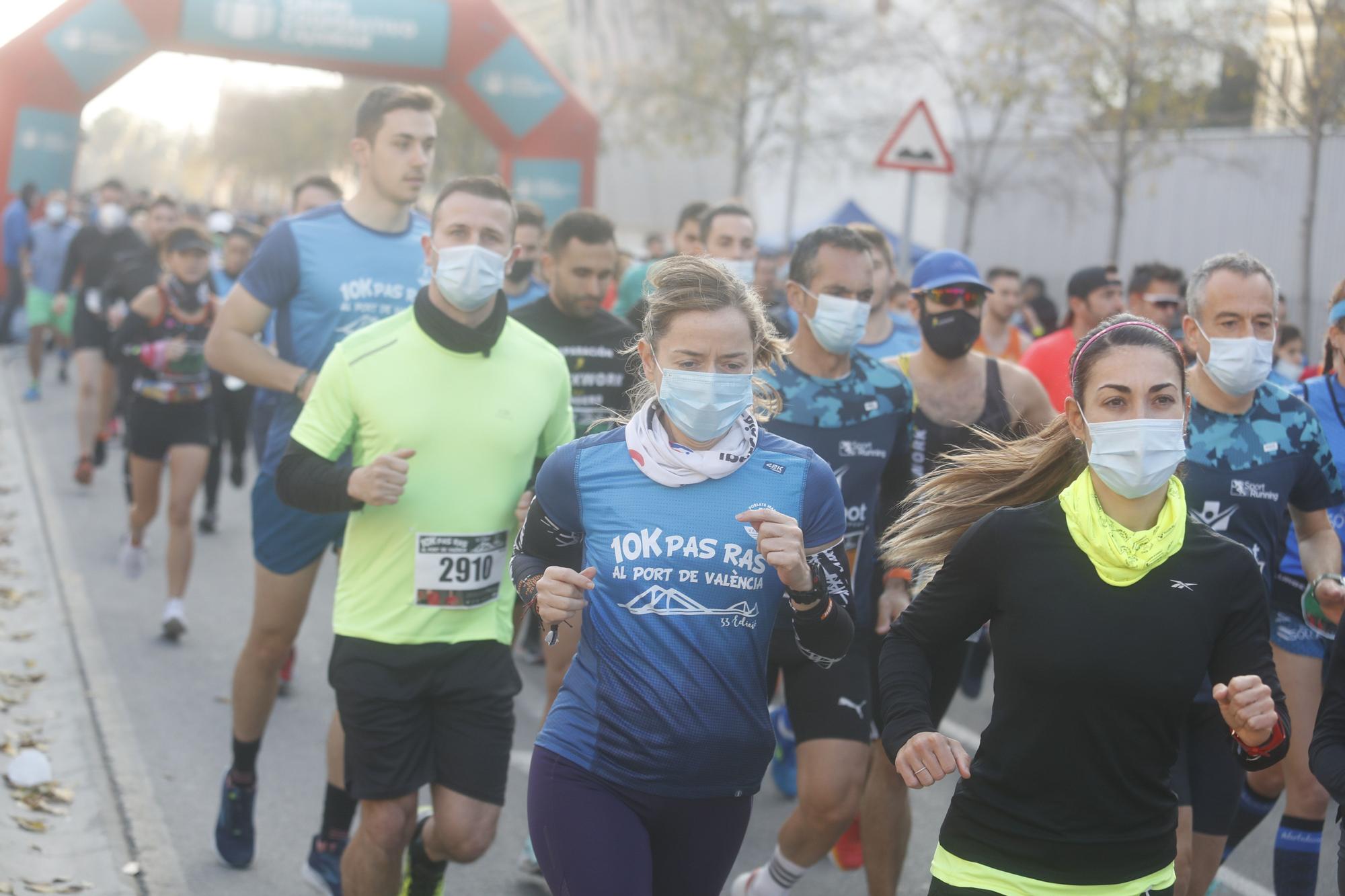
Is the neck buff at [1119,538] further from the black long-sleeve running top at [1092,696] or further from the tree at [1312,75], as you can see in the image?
the tree at [1312,75]

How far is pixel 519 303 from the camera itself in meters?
8.28

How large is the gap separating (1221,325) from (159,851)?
13.0ft

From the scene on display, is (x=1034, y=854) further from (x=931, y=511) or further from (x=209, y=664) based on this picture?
(x=209, y=664)

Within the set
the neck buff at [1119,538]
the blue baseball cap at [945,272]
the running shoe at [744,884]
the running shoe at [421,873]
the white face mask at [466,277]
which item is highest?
the blue baseball cap at [945,272]

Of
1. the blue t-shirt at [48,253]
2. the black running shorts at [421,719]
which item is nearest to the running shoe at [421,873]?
the black running shorts at [421,719]

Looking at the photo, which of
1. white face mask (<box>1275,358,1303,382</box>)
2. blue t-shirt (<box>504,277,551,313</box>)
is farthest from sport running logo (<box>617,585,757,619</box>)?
white face mask (<box>1275,358,1303,382</box>)

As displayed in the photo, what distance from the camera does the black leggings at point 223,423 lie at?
446 inches

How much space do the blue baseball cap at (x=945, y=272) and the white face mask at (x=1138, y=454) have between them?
94.3 inches

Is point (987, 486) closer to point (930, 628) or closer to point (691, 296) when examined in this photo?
point (930, 628)

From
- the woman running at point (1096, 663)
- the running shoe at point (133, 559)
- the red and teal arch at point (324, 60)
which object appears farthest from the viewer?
the red and teal arch at point (324, 60)

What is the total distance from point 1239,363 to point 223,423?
904 cm

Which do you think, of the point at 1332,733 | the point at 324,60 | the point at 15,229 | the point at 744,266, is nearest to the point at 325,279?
the point at 744,266

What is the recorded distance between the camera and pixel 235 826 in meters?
5.29

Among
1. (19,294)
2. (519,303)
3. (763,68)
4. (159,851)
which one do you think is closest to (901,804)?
(159,851)
